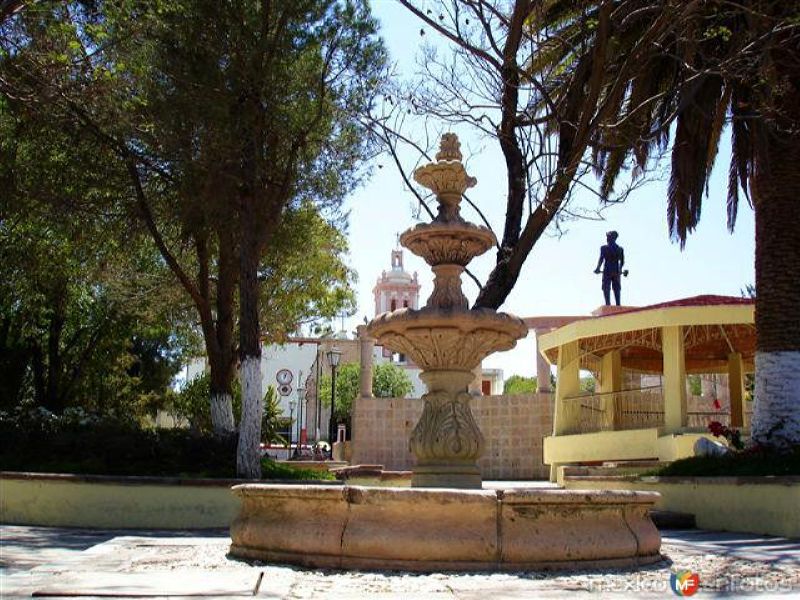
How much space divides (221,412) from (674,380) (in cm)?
822

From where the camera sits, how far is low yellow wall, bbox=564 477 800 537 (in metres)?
9.30

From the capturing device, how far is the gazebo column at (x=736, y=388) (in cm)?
1756

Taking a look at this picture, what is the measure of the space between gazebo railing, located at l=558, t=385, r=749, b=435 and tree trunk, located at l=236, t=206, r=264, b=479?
813cm

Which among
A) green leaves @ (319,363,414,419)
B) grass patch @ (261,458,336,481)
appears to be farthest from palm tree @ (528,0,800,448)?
green leaves @ (319,363,414,419)

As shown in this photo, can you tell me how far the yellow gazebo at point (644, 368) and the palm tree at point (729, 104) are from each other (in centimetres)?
271

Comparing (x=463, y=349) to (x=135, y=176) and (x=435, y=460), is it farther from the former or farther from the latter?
(x=135, y=176)

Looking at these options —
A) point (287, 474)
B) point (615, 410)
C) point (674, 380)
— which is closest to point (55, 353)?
point (287, 474)

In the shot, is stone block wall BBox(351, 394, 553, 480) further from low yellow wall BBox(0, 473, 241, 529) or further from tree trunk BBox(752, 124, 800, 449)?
tree trunk BBox(752, 124, 800, 449)

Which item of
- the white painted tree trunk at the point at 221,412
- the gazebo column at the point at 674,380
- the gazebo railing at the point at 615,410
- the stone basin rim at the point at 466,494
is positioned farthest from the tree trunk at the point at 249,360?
the gazebo railing at the point at 615,410

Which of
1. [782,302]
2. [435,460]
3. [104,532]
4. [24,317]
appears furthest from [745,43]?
[24,317]

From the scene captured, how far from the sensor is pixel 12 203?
14211 millimetres

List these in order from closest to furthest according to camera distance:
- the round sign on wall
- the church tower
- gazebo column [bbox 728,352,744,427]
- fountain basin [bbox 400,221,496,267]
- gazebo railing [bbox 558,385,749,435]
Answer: fountain basin [bbox 400,221,496,267], gazebo column [bbox 728,352,744,427], gazebo railing [bbox 558,385,749,435], the round sign on wall, the church tower

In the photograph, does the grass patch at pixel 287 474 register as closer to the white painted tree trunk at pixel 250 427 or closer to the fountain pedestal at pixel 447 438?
the white painted tree trunk at pixel 250 427

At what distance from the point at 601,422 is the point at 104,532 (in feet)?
37.8
